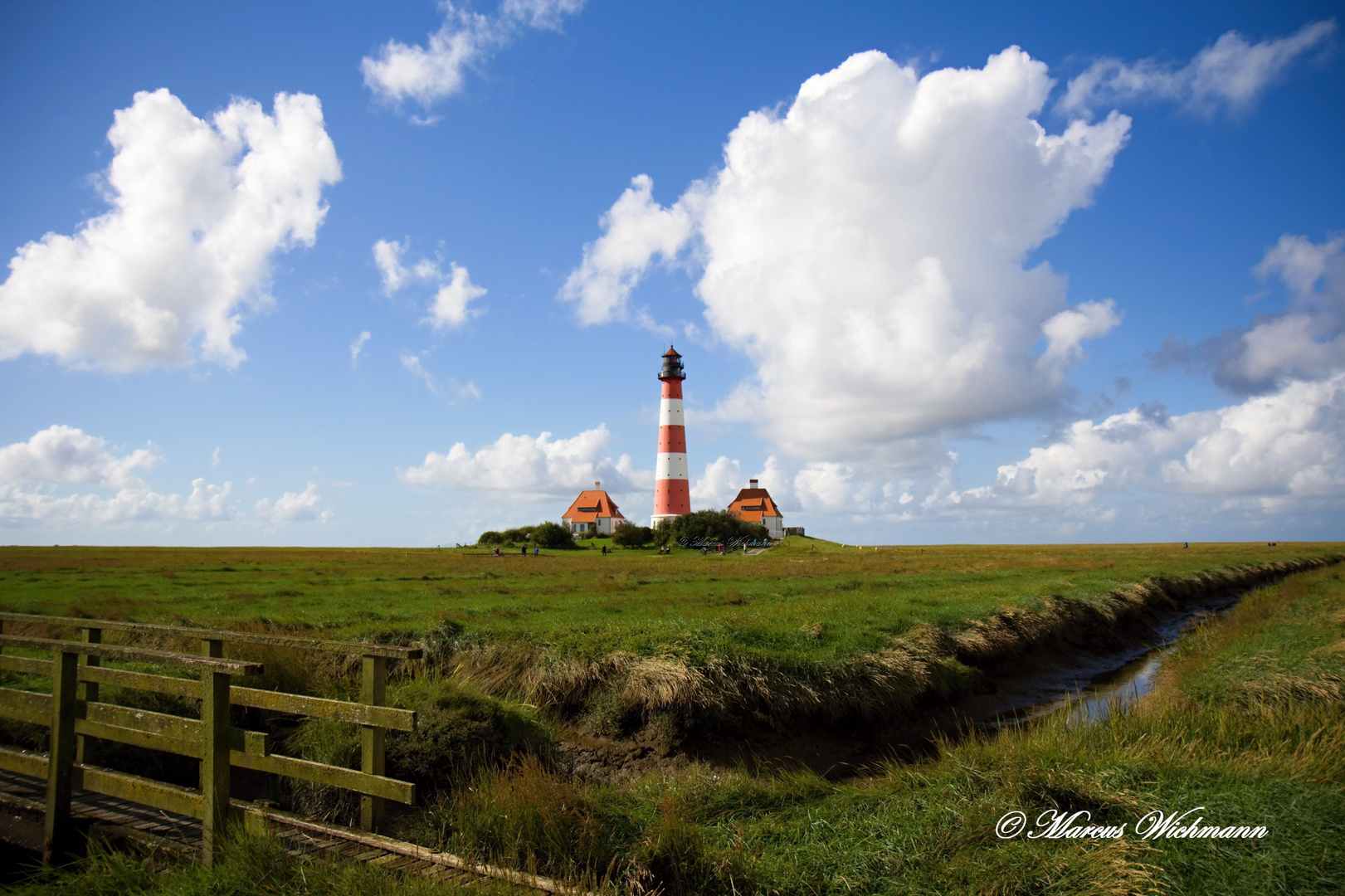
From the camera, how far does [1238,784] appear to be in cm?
716

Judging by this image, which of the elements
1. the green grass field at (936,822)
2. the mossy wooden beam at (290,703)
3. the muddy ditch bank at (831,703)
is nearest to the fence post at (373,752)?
the mossy wooden beam at (290,703)

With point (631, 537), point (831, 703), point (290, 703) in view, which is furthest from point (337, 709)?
point (631, 537)

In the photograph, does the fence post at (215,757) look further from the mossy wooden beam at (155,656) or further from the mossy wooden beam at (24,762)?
the mossy wooden beam at (24,762)

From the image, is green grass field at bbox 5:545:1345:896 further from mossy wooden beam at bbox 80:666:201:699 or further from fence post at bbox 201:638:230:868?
mossy wooden beam at bbox 80:666:201:699

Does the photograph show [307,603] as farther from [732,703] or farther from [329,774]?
[329,774]

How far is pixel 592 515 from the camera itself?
10206 centimetres

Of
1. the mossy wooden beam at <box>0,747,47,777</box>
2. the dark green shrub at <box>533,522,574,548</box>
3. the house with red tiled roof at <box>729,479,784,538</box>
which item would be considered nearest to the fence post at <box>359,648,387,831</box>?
the mossy wooden beam at <box>0,747,47,777</box>

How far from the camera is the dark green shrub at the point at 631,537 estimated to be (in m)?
81.3

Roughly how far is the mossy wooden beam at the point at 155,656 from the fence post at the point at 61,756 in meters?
0.20

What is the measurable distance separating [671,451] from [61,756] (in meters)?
65.5

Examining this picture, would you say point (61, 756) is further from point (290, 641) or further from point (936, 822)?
point (936, 822)

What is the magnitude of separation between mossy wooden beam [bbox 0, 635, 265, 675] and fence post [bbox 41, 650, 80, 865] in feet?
0.66

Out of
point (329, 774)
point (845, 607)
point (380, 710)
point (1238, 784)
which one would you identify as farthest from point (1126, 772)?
point (845, 607)

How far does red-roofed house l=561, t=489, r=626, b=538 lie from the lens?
99.0 meters
